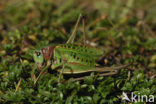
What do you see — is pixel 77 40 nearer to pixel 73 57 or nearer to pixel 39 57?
pixel 73 57

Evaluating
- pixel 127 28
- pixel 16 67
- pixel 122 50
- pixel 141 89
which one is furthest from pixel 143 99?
pixel 127 28

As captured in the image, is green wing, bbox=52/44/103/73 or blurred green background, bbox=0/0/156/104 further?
green wing, bbox=52/44/103/73

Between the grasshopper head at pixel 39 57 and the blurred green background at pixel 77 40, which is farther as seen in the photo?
the grasshopper head at pixel 39 57

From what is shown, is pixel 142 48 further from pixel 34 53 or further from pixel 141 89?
pixel 34 53

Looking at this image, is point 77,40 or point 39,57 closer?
point 39,57

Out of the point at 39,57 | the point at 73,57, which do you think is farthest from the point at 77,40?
the point at 39,57

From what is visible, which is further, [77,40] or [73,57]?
[77,40]

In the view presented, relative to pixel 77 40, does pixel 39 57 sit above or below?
below

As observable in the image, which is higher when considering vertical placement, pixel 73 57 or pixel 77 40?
pixel 77 40
